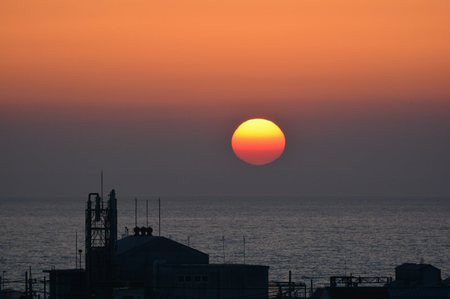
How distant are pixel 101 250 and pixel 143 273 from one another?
4.44 m

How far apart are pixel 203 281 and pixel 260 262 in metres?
90.5

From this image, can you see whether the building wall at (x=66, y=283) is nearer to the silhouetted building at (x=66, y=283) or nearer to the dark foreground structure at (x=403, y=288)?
the silhouetted building at (x=66, y=283)

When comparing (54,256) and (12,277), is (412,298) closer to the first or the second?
(12,277)

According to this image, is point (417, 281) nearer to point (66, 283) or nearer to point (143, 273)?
point (143, 273)

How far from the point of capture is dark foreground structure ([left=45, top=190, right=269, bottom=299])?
77.9m

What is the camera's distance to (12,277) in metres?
138

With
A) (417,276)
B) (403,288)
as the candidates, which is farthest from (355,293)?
(417,276)

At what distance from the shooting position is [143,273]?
82.8 m

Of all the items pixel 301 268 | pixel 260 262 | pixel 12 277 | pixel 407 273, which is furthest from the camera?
pixel 260 262

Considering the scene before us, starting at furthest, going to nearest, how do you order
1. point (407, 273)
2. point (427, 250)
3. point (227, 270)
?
point (427, 250), point (407, 273), point (227, 270)

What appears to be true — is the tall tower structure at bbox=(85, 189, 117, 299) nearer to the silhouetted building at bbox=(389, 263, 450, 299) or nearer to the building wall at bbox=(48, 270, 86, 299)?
the building wall at bbox=(48, 270, 86, 299)

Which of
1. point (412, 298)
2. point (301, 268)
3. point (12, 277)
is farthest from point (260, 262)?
point (412, 298)

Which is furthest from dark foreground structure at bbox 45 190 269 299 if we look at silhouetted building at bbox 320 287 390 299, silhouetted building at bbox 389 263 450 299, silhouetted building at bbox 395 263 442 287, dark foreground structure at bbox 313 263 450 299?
silhouetted building at bbox 395 263 442 287

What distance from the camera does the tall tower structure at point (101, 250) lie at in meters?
78.6
